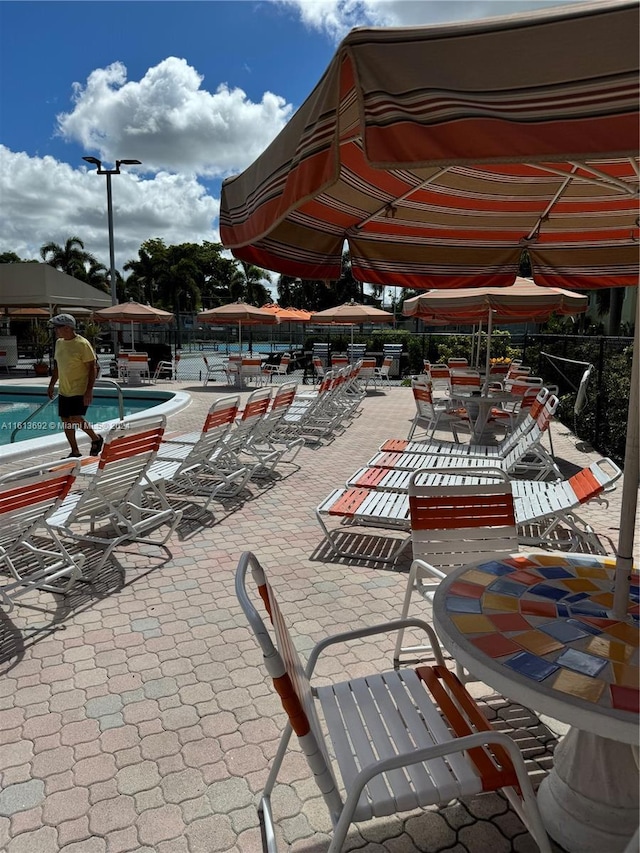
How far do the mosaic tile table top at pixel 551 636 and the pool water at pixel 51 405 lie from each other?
1143 cm

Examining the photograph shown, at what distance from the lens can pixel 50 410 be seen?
1380 centimetres

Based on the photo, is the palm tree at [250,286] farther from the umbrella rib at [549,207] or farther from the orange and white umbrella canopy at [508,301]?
the umbrella rib at [549,207]

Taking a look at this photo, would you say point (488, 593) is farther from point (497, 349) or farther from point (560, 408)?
point (497, 349)

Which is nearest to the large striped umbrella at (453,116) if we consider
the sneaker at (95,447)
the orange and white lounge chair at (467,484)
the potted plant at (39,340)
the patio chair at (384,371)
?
the orange and white lounge chair at (467,484)

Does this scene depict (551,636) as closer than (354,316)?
Yes

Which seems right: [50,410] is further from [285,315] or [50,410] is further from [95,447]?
[285,315]

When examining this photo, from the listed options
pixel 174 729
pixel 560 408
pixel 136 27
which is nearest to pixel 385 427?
pixel 560 408

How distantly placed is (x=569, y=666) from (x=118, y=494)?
136 inches

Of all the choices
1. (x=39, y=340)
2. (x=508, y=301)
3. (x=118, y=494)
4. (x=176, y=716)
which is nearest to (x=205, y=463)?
(x=118, y=494)

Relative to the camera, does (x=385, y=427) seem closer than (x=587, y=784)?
No

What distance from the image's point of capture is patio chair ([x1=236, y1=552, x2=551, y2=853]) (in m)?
1.35

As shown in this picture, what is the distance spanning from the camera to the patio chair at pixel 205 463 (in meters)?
5.26

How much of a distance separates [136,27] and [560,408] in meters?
10.0

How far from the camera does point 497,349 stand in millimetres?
20250
